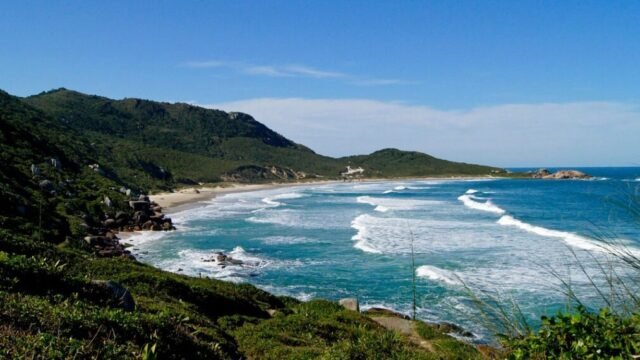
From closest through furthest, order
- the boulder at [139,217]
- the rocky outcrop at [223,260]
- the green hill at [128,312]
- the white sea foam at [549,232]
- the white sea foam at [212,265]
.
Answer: the green hill at [128,312], the white sea foam at [212,265], the rocky outcrop at [223,260], the white sea foam at [549,232], the boulder at [139,217]

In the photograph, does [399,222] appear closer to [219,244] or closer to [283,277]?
[219,244]

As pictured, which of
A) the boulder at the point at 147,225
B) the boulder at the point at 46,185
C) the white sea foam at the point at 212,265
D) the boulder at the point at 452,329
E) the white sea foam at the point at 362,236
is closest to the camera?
the boulder at the point at 452,329

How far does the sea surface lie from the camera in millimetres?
21922

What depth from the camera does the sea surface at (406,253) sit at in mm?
21922

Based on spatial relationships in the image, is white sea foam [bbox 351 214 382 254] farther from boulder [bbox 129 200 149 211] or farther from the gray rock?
the gray rock

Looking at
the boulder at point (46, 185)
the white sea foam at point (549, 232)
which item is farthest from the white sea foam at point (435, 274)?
the boulder at point (46, 185)

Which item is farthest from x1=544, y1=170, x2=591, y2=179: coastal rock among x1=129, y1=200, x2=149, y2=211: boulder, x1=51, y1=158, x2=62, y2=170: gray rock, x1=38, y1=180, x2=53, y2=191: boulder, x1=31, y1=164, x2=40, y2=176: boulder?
x1=38, y1=180, x2=53, y2=191: boulder

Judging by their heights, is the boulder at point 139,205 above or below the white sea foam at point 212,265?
above

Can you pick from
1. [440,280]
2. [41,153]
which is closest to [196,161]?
[41,153]

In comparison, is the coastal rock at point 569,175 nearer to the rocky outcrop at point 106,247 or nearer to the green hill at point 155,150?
the green hill at point 155,150

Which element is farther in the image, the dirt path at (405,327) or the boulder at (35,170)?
the boulder at (35,170)

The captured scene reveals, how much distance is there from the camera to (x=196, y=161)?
445ft

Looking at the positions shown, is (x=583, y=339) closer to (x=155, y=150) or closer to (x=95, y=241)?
(x=95, y=241)

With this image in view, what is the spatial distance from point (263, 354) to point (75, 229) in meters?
26.7
